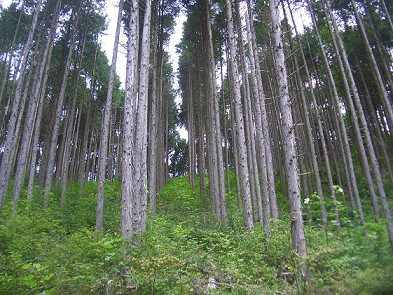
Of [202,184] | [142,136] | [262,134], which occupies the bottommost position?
[202,184]

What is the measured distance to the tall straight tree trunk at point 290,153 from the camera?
4.80m

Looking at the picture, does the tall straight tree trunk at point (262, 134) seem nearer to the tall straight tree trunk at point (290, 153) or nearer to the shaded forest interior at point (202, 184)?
the shaded forest interior at point (202, 184)

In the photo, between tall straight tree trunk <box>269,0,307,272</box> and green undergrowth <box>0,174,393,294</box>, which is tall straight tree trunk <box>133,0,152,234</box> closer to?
green undergrowth <box>0,174,393,294</box>

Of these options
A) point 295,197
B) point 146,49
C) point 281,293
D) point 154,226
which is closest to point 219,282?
point 281,293

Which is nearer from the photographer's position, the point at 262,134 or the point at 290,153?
the point at 290,153

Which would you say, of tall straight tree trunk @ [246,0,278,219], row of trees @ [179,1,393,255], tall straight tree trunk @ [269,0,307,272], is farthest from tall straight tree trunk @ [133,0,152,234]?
tall straight tree trunk @ [246,0,278,219]

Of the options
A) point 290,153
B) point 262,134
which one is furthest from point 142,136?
point 262,134

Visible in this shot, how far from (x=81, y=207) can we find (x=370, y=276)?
507 inches

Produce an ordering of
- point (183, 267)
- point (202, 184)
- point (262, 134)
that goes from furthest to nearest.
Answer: point (202, 184), point (262, 134), point (183, 267)

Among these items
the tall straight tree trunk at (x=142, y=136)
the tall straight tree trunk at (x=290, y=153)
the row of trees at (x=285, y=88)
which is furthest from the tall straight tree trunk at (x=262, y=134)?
the tall straight tree trunk at (x=142, y=136)

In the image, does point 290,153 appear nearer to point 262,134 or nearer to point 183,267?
point 183,267

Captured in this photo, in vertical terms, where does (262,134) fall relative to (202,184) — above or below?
above

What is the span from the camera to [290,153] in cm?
520

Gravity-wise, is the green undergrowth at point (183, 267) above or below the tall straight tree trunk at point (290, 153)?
below
